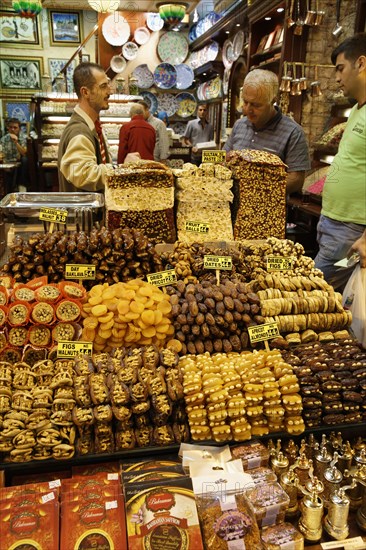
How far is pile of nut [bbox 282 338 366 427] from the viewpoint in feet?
5.42

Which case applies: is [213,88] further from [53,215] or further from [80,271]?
[80,271]

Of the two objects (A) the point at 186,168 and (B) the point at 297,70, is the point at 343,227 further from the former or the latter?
(B) the point at 297,70

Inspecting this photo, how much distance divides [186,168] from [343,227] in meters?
1.17

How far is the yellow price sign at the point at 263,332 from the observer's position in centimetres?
185

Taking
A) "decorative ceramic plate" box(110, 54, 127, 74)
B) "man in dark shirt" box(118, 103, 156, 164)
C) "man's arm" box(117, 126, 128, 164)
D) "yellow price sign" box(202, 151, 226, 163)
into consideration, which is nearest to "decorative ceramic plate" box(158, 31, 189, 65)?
"decorative ceramic plate" box(110, 54, 127, 74)

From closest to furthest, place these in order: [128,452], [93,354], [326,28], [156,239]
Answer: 1. [128,452]
2. [93,354]
3. [156,239]
4. [326,28]

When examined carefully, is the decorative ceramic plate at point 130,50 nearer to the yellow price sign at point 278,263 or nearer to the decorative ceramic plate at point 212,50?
the decorative ceramic plate at point 212,50

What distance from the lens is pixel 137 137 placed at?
5344mm

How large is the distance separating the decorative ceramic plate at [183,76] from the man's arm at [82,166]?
7.49 metres

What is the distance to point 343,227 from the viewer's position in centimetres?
296

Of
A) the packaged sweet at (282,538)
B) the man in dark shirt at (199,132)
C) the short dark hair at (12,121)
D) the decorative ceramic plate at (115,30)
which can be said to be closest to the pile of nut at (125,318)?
the packaged sweet at (282,538)

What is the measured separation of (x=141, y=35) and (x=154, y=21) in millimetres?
378

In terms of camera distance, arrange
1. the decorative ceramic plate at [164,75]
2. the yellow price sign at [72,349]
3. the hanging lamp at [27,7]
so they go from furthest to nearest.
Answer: the decorative ceramic plate at [164,75], the hanging lamp at [27,7], the yellow price sign at [72,349]

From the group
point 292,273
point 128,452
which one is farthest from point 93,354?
point 292,273
